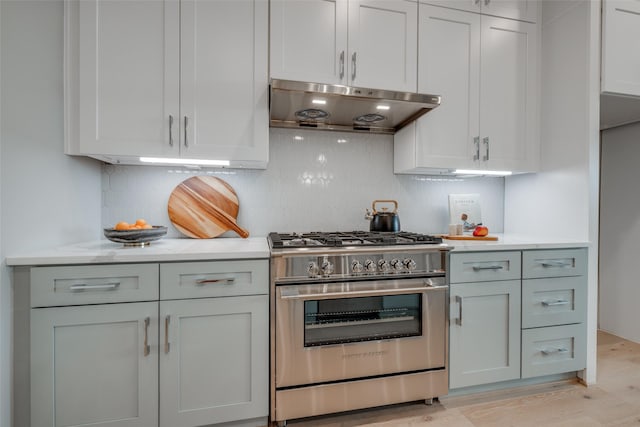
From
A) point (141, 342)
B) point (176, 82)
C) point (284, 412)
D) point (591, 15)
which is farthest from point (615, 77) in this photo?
point (141, 342)

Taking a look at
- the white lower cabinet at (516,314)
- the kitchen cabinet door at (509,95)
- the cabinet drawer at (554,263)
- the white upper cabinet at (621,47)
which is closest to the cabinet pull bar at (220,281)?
the white lower cabinet at (516,314)

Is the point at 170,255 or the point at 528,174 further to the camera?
the point at 528,174

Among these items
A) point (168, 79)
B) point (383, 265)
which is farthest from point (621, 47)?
point (168, 79)

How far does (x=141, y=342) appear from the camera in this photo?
4.66ft

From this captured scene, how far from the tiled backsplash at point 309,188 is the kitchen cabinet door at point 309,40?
489 mm

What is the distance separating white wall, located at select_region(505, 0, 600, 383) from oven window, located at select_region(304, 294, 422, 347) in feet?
4.19

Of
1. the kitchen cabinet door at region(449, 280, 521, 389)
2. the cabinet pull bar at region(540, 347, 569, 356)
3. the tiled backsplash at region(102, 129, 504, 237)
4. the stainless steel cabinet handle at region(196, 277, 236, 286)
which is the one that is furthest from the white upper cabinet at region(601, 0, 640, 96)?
the stainless steel cabinet handle at region(196, 277, 236, 286)

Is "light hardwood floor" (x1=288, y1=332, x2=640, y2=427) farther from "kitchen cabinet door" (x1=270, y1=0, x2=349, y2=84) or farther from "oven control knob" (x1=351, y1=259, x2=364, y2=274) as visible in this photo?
"kitchen cabinet door" (x1=270, y1=0, x2=349, y2=84)

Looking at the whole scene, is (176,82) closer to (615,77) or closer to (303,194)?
(303,194)

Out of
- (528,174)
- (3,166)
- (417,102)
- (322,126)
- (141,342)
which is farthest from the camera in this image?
(528,174)

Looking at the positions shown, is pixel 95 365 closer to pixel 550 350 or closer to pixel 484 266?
pixel 484 266

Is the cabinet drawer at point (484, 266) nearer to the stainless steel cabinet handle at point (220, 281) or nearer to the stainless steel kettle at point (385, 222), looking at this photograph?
the stainless steel kettle at point (385, 222)

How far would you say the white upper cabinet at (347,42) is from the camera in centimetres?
183

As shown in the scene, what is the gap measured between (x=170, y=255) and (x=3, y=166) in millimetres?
726
